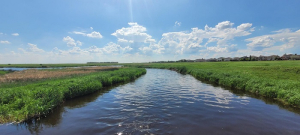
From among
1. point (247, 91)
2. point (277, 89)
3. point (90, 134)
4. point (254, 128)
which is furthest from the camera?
point (247, 91)

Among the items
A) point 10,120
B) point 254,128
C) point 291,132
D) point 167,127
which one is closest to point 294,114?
point 291,132

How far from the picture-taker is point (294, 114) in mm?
11492

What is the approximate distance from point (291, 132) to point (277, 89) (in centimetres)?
927

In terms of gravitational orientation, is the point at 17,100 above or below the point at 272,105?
above

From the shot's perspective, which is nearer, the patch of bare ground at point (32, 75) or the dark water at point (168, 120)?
the dark water at point (168, 120)

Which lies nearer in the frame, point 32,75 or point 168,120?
point 168,120

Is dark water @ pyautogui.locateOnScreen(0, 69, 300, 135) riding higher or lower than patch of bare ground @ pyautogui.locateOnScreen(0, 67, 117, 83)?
lower

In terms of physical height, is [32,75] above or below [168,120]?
above

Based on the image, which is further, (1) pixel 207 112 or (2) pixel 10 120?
(1) pixel 207 112

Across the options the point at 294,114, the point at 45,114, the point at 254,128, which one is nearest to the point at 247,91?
the point at 294,114

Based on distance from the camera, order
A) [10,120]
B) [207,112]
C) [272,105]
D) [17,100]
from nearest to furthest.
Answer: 1. [10,120]
2. [17,100]
3. [207,112]
4. [272,105]

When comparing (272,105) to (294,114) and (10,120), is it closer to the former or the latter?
(294,114)

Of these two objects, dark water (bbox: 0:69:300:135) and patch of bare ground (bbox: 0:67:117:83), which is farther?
patch of bare ground (bbox: 0:67:117:83)

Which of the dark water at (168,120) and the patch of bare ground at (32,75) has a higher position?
the patch of bare ground at (32,75)
